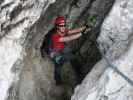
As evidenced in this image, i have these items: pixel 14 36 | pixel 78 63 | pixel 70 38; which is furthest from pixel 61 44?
pixel 14 36

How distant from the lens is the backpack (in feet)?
20.9

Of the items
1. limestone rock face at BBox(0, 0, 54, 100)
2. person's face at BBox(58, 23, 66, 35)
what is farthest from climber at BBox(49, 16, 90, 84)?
limestone rock face at BBox(0, 0, 54, 100)

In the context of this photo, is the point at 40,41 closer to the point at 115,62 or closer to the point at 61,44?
the point at 61,44

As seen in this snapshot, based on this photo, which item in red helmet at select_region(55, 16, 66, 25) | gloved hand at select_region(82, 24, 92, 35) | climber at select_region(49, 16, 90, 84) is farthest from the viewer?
gloved hand at select_region(82, 24, 92, 35)

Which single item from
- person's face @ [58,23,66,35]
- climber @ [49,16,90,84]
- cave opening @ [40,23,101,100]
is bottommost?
cave opening @ [40,23,101,100]

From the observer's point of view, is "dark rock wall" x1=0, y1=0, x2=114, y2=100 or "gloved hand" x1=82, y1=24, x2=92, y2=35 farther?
"gloved hand" x1=82, y1=24, x2=92, y2=35

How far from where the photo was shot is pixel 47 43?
257 inches

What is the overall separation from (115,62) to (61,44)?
214 centimetres

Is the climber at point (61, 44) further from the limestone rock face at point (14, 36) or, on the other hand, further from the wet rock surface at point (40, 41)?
the limestone rock face at point (14, 36)

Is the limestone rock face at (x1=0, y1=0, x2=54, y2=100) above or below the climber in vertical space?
above

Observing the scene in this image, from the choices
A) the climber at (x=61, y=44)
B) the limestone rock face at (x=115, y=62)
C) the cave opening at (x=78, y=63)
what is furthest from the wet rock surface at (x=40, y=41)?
the cave opening at (x=78, y=63)

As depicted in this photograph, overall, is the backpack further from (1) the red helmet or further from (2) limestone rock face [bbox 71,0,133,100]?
(2) limestone rock face [bbox 71,0,133,100]

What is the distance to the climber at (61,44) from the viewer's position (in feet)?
20.7

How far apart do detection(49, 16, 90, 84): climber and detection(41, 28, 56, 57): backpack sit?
63 millimetres
